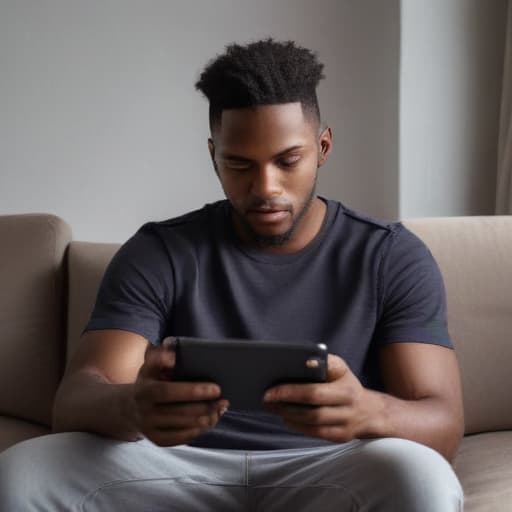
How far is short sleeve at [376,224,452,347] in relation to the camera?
1.49 meters

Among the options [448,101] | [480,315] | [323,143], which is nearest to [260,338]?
[323,143]

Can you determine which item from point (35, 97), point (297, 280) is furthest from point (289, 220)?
point (35, 97)

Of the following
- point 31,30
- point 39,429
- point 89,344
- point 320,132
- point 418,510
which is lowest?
point 39,429

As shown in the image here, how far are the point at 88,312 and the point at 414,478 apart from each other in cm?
103

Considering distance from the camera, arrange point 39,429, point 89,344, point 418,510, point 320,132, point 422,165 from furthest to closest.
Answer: point 422,165 < point 39,429 < point 320,132 < point 89,344 < point 418,510

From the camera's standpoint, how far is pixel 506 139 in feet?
7.54

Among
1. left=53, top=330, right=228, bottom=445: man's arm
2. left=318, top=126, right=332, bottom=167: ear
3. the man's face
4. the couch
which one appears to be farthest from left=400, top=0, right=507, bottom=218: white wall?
left=53, top=330, right=228, bottom=445: man's arm

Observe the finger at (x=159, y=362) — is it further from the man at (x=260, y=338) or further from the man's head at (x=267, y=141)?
the man's head at (x=267, y=141)

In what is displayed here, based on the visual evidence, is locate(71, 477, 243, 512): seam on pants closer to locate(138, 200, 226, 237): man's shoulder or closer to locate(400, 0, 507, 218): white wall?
locate(138, 200, 226, 237): man's shoulder

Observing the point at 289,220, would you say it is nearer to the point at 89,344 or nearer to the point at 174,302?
the point at 174,302

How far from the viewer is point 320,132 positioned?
165 centimetres

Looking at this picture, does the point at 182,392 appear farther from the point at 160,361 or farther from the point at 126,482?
the point at 126,482

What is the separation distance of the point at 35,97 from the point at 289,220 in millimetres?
1166

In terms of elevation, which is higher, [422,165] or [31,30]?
[31,30]
